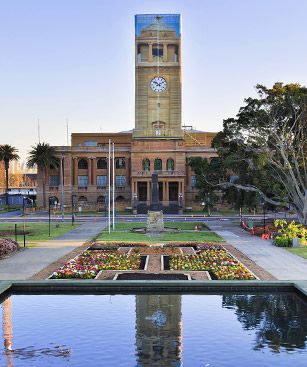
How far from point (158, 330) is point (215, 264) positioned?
1364 cm

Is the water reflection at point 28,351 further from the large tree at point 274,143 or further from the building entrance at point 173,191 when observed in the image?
the building entrance at point 173,191

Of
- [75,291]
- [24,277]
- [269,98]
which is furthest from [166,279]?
[269,98]

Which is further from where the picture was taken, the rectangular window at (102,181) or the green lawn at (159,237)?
the rectangular window at (102,181)

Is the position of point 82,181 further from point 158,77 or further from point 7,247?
point 7,247

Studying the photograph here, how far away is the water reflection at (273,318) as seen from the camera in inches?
695

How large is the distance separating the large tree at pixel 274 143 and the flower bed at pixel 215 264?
19166mm

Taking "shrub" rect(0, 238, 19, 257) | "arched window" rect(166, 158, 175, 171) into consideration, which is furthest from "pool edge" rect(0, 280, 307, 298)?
"arched window" rect(166, 158, 175, 171)

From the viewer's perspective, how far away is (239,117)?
5975 centimetres

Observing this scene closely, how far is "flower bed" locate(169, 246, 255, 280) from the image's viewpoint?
27.9m

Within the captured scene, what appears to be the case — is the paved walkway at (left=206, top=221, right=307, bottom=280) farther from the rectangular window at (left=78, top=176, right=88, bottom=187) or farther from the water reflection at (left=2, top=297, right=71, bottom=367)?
the rectangular window at (left=78, top=176, right=88, bottom=187)

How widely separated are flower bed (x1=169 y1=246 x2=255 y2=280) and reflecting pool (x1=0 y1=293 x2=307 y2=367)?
3647mm

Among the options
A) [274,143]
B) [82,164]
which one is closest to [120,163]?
[82,164]

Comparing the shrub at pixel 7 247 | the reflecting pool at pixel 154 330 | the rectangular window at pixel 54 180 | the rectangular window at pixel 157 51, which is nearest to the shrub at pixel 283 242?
the reflecting pool at pixel 154 330

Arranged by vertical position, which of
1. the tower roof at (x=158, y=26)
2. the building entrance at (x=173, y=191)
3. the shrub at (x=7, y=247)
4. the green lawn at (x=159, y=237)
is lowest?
the green lawn at (x=159, y=237)
